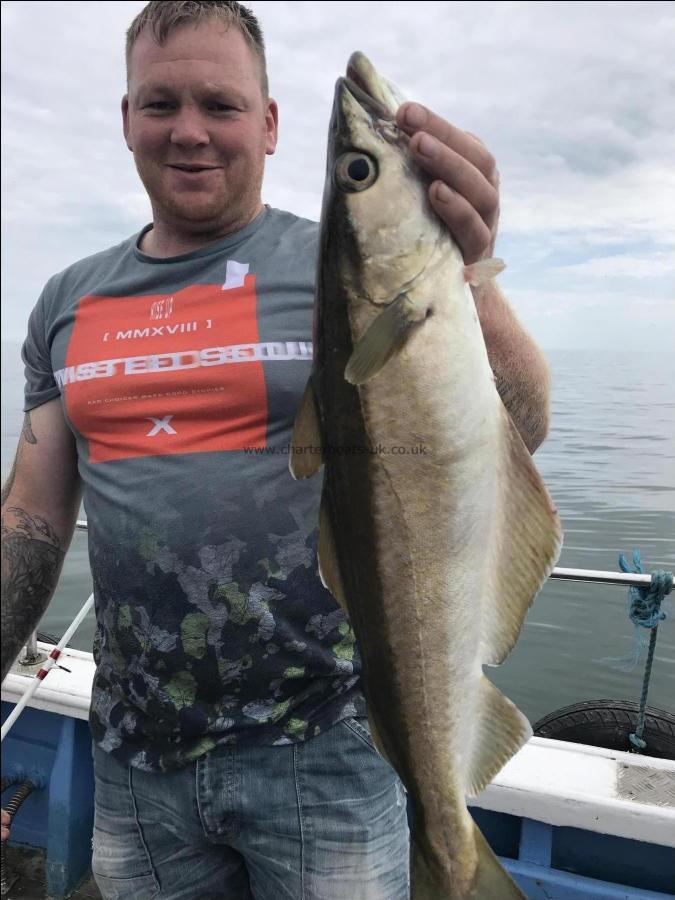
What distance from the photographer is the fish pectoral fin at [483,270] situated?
156 centimetres

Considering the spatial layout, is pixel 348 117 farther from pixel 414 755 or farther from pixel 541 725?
pixel 541 725

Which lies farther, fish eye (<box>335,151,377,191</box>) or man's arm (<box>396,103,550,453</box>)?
fish eye (<box>335,151,377,191</box>)

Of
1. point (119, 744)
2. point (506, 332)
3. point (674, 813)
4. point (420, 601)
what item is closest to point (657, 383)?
point (674, 813)

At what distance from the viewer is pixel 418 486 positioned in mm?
1603

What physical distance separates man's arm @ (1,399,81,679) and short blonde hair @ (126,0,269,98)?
4.06ft

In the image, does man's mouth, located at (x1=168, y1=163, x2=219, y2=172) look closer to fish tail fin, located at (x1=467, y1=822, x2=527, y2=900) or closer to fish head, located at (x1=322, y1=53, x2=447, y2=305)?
fish head, located at (x1=322, y1=53, x2=447, y2=305)

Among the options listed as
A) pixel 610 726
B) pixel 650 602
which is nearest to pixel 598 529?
pixel 610 726

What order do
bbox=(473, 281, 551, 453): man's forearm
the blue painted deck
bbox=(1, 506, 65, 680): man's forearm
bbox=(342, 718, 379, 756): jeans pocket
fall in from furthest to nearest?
the blue painted deck
bbox=(1, 506, 65, 680): man's forearm
bbox=(342, 718, 379, 756): jeans pocket
bbox=(473, 281, 551, 453): man's forearm

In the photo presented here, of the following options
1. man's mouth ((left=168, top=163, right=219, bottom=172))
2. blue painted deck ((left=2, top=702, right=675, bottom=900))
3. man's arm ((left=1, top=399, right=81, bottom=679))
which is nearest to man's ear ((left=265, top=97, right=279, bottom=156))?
man's mouth ((left=168, top=163, right=219, bottom=172))

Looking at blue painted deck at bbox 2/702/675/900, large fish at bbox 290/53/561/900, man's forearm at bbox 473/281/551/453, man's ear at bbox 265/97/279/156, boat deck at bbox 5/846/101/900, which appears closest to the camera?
large fish at bbox 290/53/561/900

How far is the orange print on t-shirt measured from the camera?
1993mm

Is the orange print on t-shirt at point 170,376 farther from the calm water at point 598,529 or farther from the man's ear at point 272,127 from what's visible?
the calm water at point 598,529

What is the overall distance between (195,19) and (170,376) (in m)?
1.10

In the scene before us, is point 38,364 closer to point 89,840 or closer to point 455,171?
point 455,171
